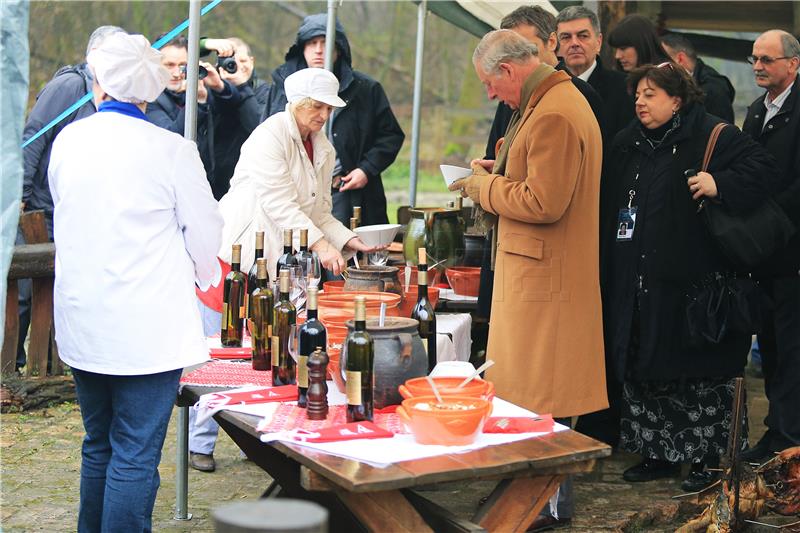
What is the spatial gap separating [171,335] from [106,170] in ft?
1.58

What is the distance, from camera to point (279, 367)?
3.13m

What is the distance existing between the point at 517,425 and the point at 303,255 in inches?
49.7

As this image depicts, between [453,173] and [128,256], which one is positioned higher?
[453,173]

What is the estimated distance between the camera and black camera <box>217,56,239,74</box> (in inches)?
237

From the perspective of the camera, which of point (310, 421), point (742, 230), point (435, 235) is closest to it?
point (310, 421)

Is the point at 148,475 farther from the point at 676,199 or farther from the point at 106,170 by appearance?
the point at 676,199

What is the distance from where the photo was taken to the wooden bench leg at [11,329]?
238 inches

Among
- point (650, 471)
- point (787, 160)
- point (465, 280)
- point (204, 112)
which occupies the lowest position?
point (650, 471)

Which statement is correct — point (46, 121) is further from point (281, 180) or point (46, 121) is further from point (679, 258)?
point (679, 258)

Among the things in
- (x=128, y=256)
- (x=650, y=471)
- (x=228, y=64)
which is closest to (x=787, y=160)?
(x=650, y=471)

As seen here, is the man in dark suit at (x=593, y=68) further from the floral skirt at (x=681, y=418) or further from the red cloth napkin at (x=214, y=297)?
the red cloth napkin at (x=214, y=297)

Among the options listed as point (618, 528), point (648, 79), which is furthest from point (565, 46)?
point (618, 528)

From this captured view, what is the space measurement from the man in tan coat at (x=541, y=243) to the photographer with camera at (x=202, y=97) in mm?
2390

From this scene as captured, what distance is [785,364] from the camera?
4.91 metres
